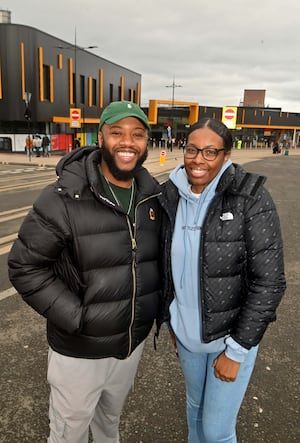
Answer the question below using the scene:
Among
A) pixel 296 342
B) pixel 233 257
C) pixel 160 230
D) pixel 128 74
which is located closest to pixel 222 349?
pixel 233 257

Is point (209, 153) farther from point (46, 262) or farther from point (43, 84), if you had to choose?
point (43, 84)

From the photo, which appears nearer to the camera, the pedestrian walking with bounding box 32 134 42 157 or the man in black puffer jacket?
the man in black puffer jacket

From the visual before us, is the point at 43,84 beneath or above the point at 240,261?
above

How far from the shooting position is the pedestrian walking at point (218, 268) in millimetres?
1810

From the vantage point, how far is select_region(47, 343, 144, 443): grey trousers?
1938mm

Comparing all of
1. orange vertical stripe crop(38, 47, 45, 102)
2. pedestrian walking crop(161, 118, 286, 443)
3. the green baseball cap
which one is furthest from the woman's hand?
orange vertical stripe crop(38, 47, 45, 102)

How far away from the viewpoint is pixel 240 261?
6.15 ft

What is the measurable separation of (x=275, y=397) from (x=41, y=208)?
2424 mm

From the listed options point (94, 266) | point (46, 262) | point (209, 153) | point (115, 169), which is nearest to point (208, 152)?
point (209, 153)

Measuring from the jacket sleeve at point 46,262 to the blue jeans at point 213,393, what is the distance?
0.71 metres

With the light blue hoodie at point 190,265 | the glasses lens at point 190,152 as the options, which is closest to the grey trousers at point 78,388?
the light blue hoodie at point 190,265

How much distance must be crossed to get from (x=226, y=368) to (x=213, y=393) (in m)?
0.19

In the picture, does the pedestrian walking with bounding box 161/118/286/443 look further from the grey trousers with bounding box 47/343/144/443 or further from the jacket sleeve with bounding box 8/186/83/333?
the jacket sleeve with bounding box 8/186/83/333

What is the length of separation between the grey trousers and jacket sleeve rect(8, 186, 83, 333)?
0.83 ft
